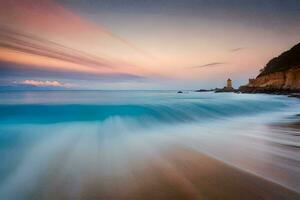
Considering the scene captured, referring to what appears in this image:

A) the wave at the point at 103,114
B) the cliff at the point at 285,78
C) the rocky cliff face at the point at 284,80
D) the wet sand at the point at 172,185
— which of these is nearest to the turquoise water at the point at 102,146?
the wave at the point at 103,114

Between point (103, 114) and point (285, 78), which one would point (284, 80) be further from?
point (103, 114)

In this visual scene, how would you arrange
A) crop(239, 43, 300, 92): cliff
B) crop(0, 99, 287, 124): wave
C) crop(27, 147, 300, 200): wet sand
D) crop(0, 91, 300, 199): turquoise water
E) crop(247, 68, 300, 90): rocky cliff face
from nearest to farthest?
crop(27, 147, 300, 200): wet sand → crop(0, 91, 300, 199): turquoise water → crop(0, 99, 287, 124): wave → crop(247, 68, 300, 90): rocky cliff face → crop(239, 43, 300, 92): cliff

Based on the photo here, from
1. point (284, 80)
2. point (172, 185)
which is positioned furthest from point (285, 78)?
point (172, 185)

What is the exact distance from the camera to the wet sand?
254 centimetres

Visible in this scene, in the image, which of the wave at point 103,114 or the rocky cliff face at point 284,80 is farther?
the rocky cliff face at point 284,80

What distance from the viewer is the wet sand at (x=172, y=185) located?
2.54 m

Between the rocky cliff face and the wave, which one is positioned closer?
the wave

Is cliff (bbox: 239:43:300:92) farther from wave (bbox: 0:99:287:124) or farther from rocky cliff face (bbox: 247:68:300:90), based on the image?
wave (bbox: 0:99:287:124)

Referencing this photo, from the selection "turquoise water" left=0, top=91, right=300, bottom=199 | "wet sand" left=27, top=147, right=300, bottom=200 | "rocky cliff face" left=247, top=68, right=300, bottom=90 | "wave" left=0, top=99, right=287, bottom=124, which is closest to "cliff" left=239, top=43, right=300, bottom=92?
"rocky cliff face" left=247, top=68, right=300, bottom=90

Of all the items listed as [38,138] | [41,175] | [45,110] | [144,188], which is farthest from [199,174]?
[45,110]

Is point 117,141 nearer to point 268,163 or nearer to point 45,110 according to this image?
point 268,163

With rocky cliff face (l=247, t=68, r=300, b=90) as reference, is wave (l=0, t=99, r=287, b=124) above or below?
below

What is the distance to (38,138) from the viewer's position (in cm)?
602

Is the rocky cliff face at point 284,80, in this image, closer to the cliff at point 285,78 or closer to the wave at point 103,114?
the cliff at point 285,78
